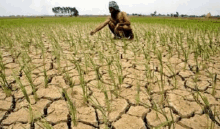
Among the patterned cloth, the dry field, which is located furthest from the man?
the dry field

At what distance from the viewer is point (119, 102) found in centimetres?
117

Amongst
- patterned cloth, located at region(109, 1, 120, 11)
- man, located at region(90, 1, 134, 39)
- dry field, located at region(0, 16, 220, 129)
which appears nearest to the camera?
dry field, located at region(0, 16, 220, 129)

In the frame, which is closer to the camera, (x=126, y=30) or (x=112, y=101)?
(x=112, y=101)

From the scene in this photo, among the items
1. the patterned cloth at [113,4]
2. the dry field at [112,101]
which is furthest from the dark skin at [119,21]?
the dry field at [112,101]

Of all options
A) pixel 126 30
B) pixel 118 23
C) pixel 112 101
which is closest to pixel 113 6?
pixel 118 23

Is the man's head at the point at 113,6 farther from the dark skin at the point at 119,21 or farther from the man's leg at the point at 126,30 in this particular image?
the man's leg at the point at 126,30

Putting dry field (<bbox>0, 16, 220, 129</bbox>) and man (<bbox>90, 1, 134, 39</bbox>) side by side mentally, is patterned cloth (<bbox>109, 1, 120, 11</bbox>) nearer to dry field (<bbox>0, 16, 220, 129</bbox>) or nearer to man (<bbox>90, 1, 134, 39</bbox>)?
man (<bbox>90, 1, 134, 39</bbox>)

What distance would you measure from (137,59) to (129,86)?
0.83m

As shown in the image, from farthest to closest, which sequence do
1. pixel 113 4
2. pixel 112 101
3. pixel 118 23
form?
pixel 118 23 < pixel 113 4 < pixel 112 101

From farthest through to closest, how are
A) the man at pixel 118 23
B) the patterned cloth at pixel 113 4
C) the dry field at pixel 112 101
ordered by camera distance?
the man at pixel 118 23 < the patterned cloth at pixel 113 4 < the dry field at pixel 112 101

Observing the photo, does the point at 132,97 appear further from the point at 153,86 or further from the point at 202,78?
the point at 202,78

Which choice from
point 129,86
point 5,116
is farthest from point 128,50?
point 5,116

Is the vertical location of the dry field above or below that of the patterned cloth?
below

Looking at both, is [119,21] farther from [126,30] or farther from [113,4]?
[113,4]
